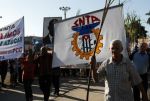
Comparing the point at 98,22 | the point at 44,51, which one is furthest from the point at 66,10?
the point at 98,22

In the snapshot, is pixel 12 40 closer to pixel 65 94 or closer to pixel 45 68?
pixel 45 68

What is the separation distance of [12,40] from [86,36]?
20.5 feet

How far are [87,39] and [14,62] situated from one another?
487 inches

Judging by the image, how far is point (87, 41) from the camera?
8.07m

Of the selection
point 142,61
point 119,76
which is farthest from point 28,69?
point 119,76

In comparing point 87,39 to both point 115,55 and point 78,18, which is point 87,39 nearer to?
point 78,18

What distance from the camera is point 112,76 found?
634 centimetres

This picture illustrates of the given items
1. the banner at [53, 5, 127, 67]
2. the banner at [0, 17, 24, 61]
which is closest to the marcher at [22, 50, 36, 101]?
the banner at [0, 17, 24, 61]

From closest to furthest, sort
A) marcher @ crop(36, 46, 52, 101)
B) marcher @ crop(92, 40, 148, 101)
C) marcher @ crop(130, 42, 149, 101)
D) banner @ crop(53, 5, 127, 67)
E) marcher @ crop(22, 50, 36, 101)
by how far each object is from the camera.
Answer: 1. marcher @ crop(92, 40, 148, 101)
2. banner @ crop(53, 5, 127, 67)
3. marcher @ crop(130, 42, 149, 101)
4. marcher @ crop(36, 46, 52, 101)
5. marcher @ crop(22, 50, 36, 101)

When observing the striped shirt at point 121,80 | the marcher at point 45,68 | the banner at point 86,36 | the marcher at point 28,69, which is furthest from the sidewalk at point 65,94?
the striped shirt at point 121,80

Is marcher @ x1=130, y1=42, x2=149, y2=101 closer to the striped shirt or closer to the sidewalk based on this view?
the sidewalk

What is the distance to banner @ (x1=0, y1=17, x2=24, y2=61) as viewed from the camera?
45.0 ft

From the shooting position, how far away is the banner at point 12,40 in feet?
→ 45.0

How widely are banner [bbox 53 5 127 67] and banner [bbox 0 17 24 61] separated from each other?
5.27 m
